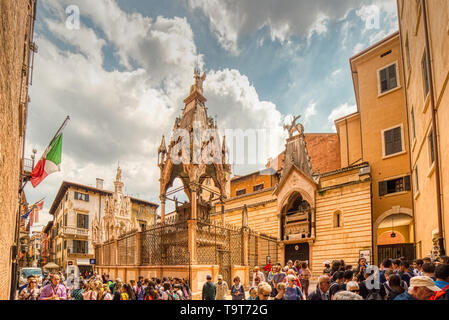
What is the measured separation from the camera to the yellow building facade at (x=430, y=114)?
8.81m

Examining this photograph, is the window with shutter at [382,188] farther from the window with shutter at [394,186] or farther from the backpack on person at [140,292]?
the backpack on person at [140,292]

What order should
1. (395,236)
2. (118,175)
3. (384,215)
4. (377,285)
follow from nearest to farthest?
(377,285) → (395,236) → (384,215) → (118,175)

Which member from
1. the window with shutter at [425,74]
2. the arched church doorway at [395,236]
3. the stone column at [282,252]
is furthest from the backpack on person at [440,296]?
the stone column at [282,252]

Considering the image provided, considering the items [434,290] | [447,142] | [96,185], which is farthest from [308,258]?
[96,185]

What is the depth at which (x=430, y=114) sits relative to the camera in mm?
10367

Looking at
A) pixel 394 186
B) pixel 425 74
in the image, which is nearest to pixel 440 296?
pixel 425 74

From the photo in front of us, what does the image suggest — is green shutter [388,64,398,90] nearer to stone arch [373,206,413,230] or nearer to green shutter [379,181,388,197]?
green shutter [379,181,388,197]

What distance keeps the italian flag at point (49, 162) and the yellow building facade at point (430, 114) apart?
1375 cm

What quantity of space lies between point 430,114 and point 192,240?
9.92 metres

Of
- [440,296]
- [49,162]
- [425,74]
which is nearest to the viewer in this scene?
[440,296]

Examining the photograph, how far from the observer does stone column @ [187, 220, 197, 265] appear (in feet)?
45.2

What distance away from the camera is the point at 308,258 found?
19.3 meters

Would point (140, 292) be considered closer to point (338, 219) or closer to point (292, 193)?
point (338, 219)

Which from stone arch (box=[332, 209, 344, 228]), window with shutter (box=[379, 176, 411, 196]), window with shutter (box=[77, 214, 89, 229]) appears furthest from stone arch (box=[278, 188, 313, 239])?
window with shutter (box=[77, 214, 89, 229])
